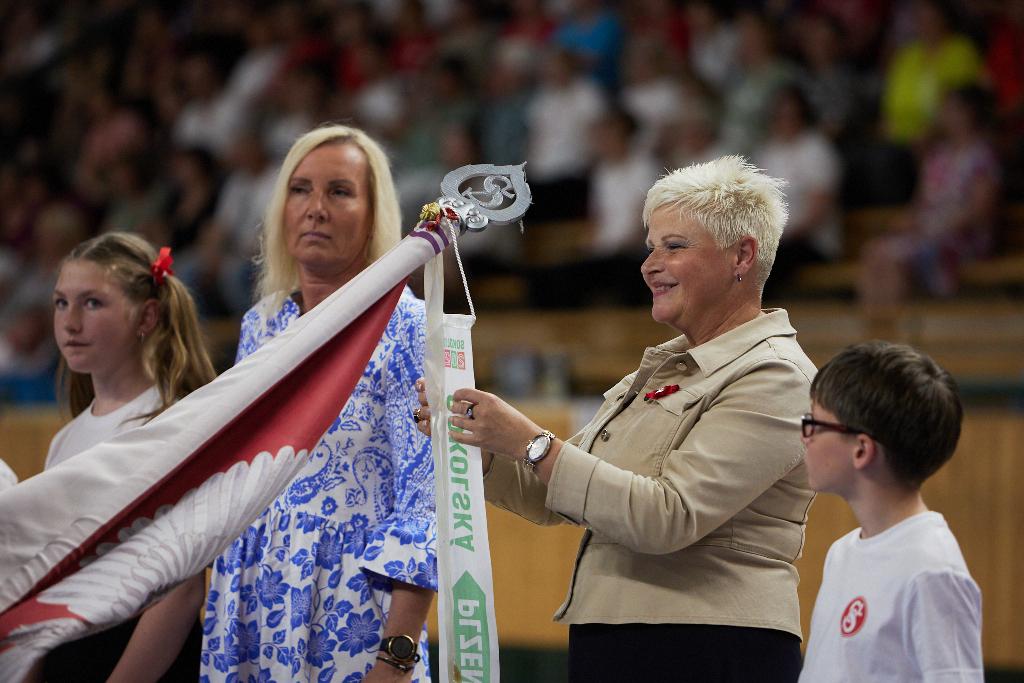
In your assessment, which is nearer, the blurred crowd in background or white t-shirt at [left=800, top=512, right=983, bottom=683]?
white t-shirt at [left=800, top=512, right=983, bottom=683]

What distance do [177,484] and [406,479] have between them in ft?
1.25

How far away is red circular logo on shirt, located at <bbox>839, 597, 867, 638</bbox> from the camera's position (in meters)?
1.62

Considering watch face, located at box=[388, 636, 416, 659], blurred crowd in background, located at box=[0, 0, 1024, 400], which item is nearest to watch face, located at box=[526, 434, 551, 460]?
watch face, located at box=[388, 636, 416, 659]

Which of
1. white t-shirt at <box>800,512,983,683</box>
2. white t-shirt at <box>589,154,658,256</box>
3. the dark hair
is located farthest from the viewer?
white t-shirt at <box>589,154,658,256</box>

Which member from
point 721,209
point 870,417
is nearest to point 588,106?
point 721,209

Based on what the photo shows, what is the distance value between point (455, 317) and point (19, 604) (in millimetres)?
694

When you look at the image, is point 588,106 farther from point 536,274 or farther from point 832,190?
point 832,190

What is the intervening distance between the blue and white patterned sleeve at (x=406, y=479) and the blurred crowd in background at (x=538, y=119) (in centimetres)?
309

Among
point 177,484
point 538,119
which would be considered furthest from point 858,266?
point 177,484

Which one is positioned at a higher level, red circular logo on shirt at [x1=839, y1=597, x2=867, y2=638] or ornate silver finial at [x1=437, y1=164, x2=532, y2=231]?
ornate silver finial at [x1=437, y1=164, x2=532, y2=231]

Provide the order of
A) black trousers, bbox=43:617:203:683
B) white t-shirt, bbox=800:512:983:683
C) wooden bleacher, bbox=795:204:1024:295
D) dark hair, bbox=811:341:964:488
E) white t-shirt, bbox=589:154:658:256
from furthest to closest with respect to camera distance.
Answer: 1. white t-shirt, bbox=589:154:658:256
2. wooden bleacher, bbox=795:204:1024:295
3. black trousers, bbox=43:617:203:683
4. dark hair, bbox=811:341:964:488
5. white t-shirt, bbox=800:512:983:683

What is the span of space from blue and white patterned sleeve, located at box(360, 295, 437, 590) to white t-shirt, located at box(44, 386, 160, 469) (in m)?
0.47

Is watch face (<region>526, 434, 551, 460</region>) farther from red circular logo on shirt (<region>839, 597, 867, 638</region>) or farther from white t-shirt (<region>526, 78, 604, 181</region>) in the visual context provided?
white t-shirt (<region>526, 78, 604, 181</region>)

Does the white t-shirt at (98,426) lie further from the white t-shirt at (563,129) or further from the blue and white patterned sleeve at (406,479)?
the white t-shirt at (563,129)
